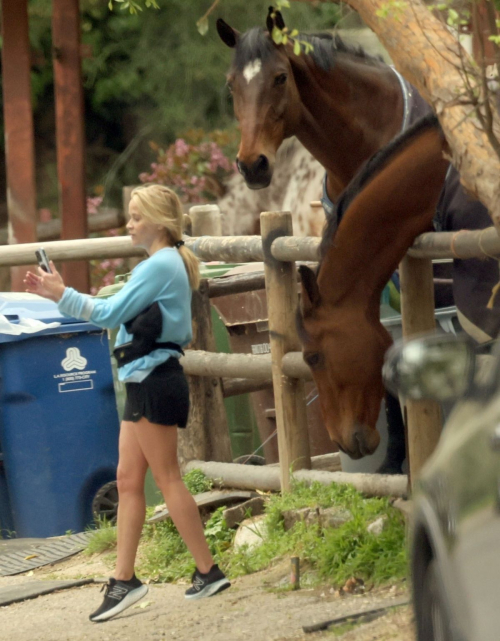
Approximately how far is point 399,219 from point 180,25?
8.35m

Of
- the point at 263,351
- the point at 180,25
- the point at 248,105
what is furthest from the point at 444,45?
the point at 180,25

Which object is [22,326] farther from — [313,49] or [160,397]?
[313,49]

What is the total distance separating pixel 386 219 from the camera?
4.20 m

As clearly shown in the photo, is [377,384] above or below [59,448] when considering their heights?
above

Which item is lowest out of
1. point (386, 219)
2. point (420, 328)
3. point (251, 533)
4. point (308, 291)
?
point (251, 533)

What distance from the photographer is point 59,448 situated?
6.08 metres

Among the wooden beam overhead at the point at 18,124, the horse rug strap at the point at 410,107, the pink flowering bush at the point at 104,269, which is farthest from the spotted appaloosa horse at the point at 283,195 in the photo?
the horse rug strap at the point at 410,107

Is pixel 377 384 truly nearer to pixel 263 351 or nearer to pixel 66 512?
pixel 263 351

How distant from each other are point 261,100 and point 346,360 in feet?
5.16

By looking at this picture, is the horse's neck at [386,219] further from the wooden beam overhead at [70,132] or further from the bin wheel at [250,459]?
the wooden beam overhead at [70,132]

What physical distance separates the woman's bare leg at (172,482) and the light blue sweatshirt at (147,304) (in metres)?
0.22

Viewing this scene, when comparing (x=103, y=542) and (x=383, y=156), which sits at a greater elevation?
(x=383, y=156)

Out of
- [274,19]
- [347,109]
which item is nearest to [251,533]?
[347,109]

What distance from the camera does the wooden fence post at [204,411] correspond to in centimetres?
545
